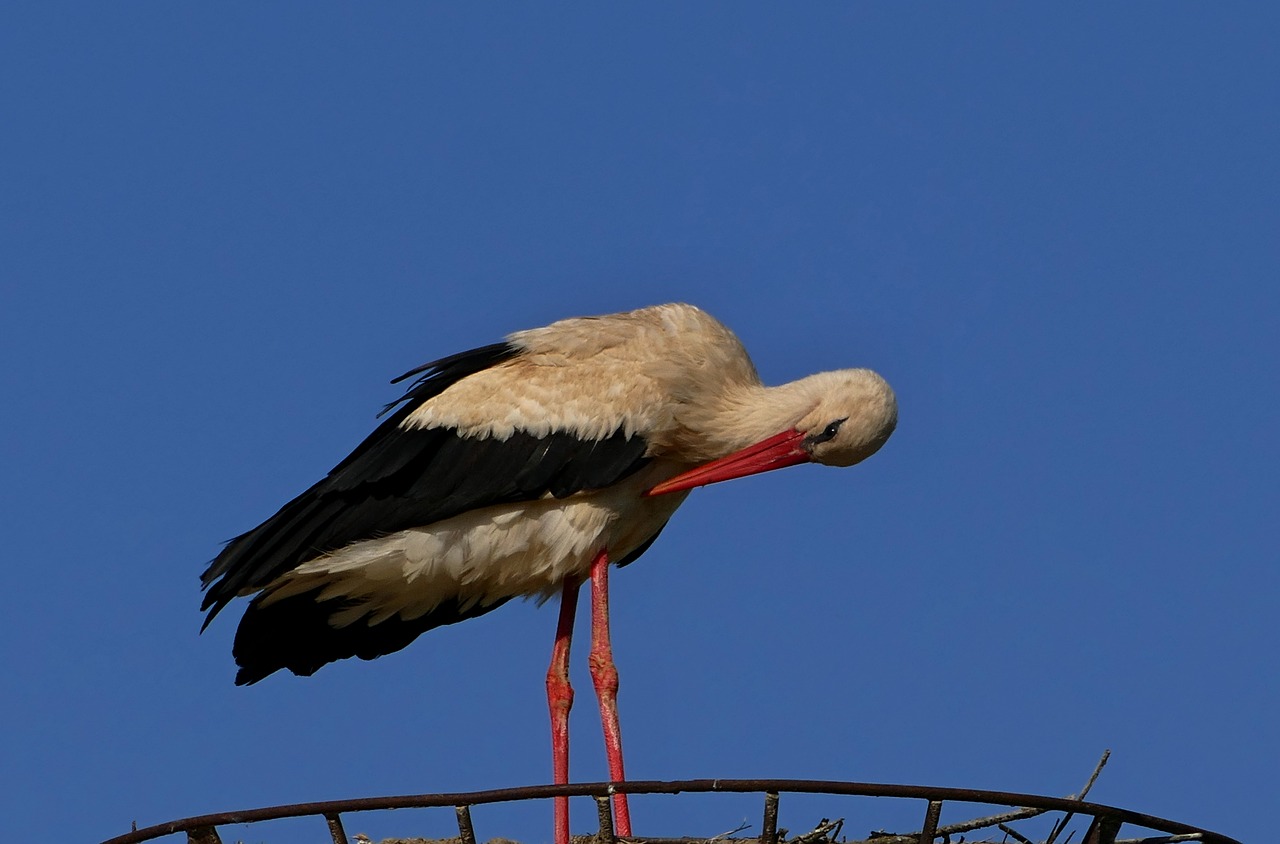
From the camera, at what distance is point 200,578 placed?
9.88m

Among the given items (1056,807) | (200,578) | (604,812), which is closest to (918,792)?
(1056,807)

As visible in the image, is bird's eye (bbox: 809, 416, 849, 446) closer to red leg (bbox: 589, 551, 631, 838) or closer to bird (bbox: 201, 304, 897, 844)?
bird (bbox: 201, 304, 897, 844)

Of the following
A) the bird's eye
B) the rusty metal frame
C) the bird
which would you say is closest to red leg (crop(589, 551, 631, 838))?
the bird

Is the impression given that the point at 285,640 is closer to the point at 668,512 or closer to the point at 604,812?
the point at 668,512

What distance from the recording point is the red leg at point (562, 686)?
10.1 meters

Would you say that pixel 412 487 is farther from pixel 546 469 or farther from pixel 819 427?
pixel 819 427

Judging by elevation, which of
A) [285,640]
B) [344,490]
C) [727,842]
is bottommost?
[727,842]

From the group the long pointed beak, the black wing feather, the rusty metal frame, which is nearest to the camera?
the rusty metal frame

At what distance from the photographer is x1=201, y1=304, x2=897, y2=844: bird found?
991 cm

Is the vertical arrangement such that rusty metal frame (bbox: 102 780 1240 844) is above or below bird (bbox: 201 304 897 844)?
below

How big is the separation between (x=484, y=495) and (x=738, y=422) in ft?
4.44

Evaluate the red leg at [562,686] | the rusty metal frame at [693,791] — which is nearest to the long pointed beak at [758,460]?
the red leg at [562,686]

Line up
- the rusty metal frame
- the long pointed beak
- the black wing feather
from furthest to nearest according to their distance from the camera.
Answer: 1. the long pointed beak
2. the black wing feather
3. the rusty metal frame

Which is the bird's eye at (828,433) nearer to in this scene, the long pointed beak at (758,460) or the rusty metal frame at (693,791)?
the long pointed beak at (758,460)
